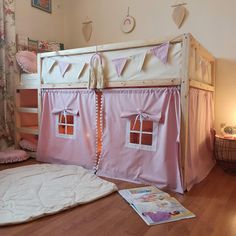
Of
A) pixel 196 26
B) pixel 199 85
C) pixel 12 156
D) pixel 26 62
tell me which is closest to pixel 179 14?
pixel 196 26

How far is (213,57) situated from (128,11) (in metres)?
1.32

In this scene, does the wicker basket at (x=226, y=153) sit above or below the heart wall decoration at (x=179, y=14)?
below

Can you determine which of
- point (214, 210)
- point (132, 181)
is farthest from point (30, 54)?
point (214, 210)

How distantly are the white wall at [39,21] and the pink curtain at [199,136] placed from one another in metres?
2.41

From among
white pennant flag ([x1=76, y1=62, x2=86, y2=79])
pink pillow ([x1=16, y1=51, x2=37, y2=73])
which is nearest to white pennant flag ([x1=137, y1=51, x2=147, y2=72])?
white pennant flag ([x1=76, y1=62, x2=86, y2=79])

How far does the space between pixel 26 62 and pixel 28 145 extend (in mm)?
1000

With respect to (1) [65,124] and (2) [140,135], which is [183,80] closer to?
(2) [140,135]

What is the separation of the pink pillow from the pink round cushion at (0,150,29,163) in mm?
973

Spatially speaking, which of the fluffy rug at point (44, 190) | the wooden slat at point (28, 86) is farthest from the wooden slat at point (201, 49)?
the wooden slat at point (28, 86)

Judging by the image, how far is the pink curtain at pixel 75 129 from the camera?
235cm

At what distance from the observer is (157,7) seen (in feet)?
9.94

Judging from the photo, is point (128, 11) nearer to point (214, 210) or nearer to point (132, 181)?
point (132, 181)

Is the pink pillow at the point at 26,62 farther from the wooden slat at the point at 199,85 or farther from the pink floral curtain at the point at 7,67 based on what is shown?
the wooden slat at the point at 199,85

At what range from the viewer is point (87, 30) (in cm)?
362
